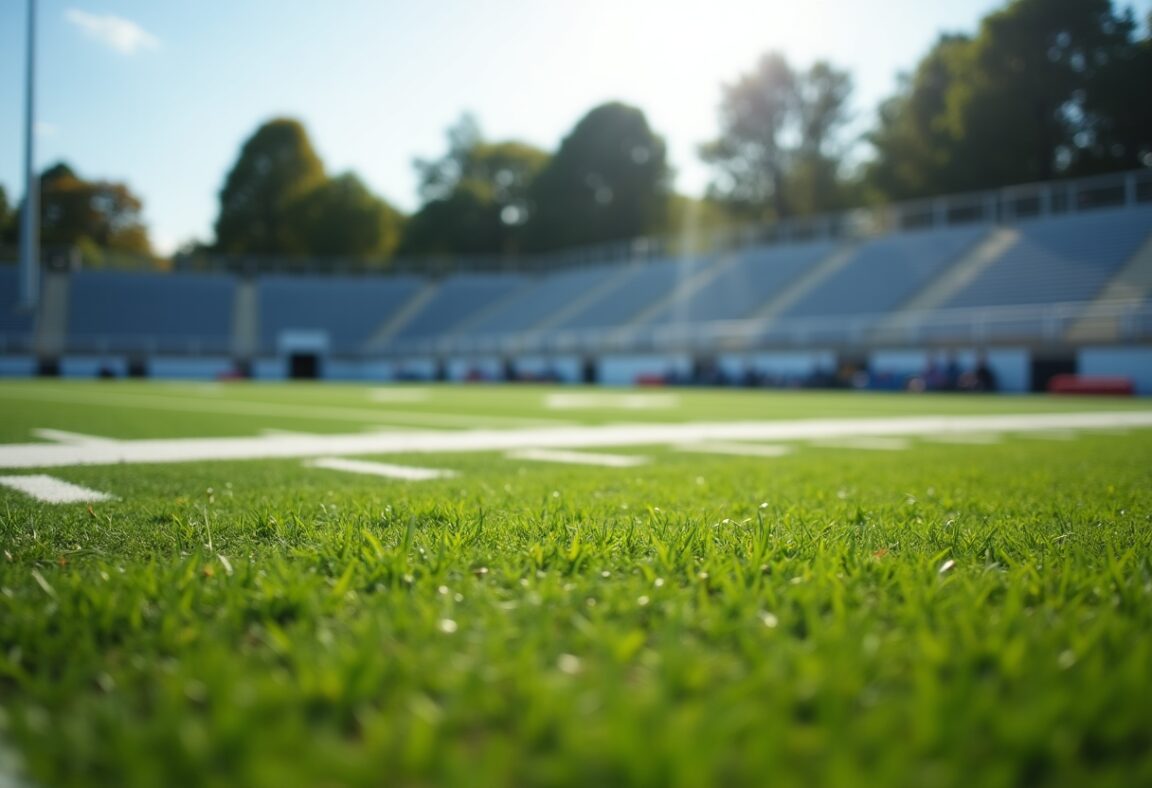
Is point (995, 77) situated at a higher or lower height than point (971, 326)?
higher

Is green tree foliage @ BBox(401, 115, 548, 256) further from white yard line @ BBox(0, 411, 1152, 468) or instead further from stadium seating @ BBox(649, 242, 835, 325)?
white yard line @ BBox(0, 411, 1152, 468)

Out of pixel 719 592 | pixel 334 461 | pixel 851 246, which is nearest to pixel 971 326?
pixel 851 246

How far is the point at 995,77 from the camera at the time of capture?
3469 centimetres

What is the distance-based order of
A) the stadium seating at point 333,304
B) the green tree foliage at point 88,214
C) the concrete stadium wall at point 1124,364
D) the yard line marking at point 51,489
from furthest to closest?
the green tree foliage at point 88,214 → the stadium seating at point 333,304 → the concrete stadium wall at point 1124,364 → the yard line marking at point 51,489

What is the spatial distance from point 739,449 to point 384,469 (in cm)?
277

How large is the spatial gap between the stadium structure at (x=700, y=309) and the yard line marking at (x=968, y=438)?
14979mm

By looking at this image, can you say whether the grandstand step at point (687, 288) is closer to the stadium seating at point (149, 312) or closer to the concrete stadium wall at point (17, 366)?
the stadium seating at point (149, 312)

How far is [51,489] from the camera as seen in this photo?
139 inches

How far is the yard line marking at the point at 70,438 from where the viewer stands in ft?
19.3

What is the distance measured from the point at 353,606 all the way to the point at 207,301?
49.0m

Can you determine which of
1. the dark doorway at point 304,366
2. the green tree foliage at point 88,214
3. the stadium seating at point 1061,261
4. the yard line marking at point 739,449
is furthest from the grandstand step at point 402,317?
the yard line marking at point 739,449

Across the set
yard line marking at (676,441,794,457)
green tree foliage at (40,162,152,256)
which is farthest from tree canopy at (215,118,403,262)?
yard line marking at (676,441,794,457)

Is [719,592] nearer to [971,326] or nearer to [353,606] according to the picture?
[353,606]

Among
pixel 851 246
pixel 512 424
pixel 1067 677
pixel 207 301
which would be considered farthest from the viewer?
pixel 207 301
